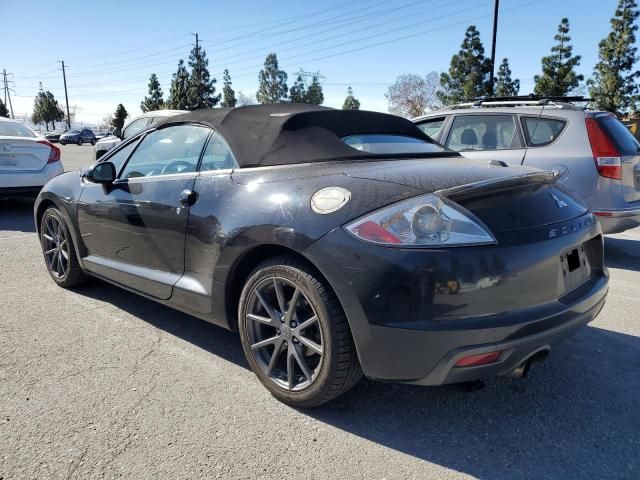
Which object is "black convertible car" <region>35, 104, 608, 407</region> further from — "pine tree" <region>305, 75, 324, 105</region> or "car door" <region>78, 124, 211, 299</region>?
"pine tree" <region>305, 75, 324, 105</region>

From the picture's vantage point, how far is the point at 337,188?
2.40 m

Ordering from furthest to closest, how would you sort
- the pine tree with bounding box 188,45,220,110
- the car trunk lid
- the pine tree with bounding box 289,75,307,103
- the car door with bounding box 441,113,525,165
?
the pine tree with bounding box 289,75,307,103
the pine tree with bounding box 188,45,220,110
the car trunk lid
the car door with bounding box 441,113,525,165

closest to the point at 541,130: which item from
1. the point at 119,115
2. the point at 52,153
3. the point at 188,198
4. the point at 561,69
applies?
the point at 188,198

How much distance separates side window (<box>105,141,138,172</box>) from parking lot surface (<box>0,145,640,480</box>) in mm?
1238

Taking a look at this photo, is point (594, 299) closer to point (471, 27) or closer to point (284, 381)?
point (284, 381)

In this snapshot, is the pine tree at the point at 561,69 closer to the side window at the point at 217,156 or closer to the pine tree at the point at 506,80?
the pine tree at the point at 506,80

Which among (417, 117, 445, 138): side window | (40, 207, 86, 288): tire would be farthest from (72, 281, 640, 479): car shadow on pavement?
(417, 117, 445, 138): side window

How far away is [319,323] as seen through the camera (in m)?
2.31

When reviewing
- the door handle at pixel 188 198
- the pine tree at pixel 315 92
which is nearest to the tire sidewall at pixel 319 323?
the door handle at pixel 188 198

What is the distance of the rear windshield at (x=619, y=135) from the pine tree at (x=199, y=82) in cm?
6707

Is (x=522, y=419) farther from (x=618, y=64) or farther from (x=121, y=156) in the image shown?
(x=618, y=64)

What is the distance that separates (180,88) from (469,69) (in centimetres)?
4162

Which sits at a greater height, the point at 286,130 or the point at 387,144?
the point at 286,130

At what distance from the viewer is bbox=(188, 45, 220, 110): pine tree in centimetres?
6825
